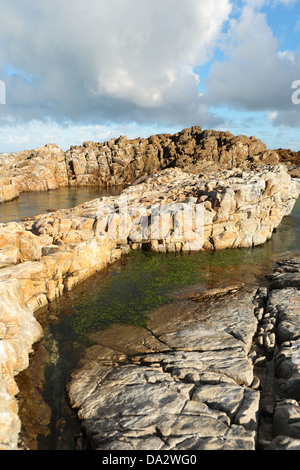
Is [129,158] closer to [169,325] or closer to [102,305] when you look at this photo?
[102,305]

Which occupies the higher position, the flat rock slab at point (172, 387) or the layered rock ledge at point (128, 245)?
the layered rock ledge at point (128, 245)

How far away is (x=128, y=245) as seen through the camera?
127 feet

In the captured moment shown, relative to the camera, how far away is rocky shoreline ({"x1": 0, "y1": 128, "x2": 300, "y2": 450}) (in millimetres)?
11008

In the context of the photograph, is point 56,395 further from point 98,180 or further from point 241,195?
point 98,180

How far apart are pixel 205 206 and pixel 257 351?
26685 mm

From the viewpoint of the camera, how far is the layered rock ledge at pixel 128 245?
12.5m

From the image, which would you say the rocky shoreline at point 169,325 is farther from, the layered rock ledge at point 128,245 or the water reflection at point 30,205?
the water reflection at point 30,205

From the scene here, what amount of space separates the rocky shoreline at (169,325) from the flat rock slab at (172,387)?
54 mm

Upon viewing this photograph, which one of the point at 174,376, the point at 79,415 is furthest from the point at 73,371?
the point at 174,376

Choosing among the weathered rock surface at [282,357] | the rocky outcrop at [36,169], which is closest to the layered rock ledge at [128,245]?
the weathered rock surface at [282,357]

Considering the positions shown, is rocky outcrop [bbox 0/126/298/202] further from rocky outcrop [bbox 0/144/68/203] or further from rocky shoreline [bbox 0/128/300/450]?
rocky shoreline [bbox 0/128/300/450]

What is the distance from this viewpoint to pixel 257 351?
1586cm
